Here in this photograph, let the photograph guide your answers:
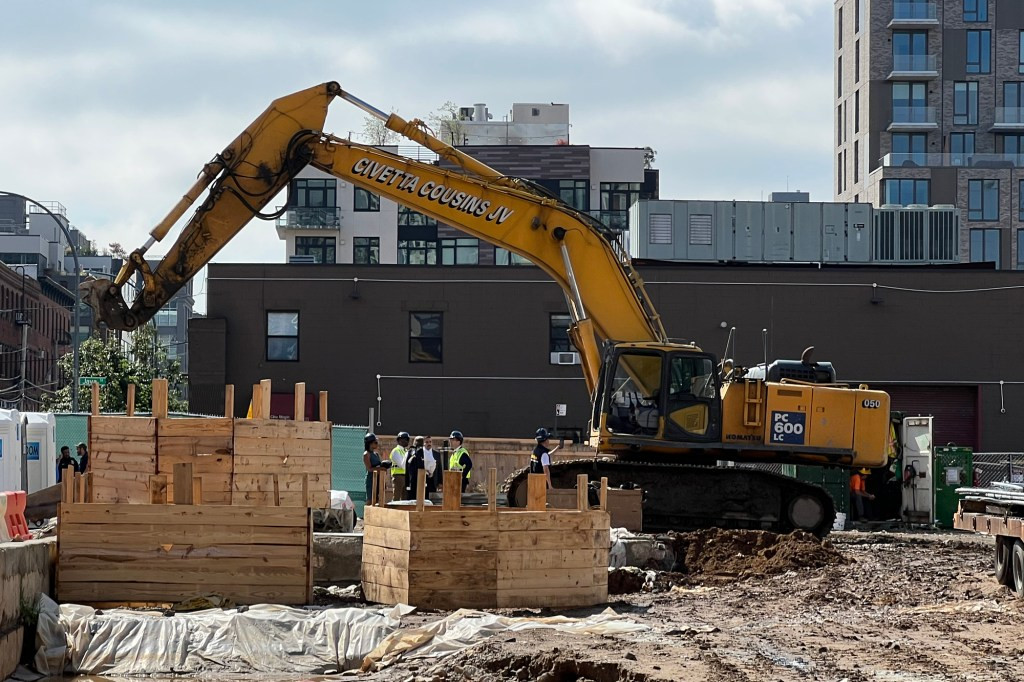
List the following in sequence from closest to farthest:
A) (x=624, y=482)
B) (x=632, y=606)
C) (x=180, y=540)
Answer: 1. (x=180, y=540)
2. (x=632, y=606)
3. (x=624, y=482)

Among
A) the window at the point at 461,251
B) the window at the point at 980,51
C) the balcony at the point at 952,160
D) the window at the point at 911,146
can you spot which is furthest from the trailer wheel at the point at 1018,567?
the window at the point at 980,51

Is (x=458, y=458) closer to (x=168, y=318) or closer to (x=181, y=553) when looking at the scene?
(x=181, y=553)

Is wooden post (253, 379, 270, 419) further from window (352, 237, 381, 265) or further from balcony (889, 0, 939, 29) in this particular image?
balcony (889, 0, 939, 29)

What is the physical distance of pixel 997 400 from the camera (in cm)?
4225

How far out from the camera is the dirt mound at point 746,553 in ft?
62.1

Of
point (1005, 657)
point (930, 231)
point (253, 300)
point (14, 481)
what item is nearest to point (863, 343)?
point (930, 231)

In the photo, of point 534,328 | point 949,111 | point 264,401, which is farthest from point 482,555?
point 949,111

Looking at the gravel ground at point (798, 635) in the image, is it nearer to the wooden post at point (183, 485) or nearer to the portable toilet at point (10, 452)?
the wooden post at point (183, 485)

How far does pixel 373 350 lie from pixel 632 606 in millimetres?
27123

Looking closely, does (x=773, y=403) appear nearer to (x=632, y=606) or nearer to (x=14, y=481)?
(x=632, y=606)

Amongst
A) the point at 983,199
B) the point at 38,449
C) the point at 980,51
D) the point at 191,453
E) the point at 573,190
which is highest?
Result: the point at 980,51

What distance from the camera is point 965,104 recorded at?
280 ft

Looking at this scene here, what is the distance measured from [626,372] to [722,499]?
2708 millimetres

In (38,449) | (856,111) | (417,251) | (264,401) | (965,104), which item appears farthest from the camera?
(856,111)
